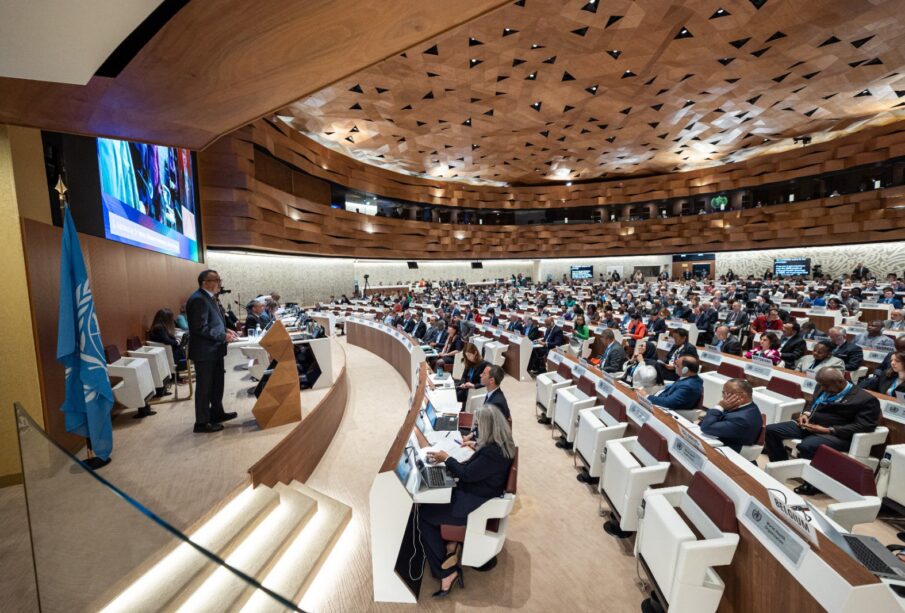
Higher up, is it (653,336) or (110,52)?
(110,52)

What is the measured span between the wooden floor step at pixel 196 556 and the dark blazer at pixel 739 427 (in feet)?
12.1

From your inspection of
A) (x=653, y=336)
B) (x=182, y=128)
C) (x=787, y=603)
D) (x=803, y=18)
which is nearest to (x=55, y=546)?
(x=182, y=128)

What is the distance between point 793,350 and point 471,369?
5267mm

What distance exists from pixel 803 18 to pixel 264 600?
17282 millimetres

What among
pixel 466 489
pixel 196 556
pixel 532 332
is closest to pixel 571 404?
pixel 466 489

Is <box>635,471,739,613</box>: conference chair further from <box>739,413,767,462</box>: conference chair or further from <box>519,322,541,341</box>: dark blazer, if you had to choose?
<box>519,322,541,341</box>: dark blazer

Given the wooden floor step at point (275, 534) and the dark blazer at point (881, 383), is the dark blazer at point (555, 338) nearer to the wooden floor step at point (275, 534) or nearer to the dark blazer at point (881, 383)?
the dark blazer at point (881, 383)

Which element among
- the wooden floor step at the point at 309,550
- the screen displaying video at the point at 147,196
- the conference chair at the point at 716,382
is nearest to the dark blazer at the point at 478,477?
the wooden floor step at the point at 309,550

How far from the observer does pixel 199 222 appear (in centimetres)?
1202

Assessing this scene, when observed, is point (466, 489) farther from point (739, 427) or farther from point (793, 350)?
point (793, 350)

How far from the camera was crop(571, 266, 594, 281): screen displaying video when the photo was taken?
32344 millimetres

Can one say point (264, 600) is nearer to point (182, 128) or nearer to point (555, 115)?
point (182, 128)

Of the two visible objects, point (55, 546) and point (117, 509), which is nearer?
point (117, 509)

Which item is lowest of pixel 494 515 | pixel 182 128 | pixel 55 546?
pixel 494 515
